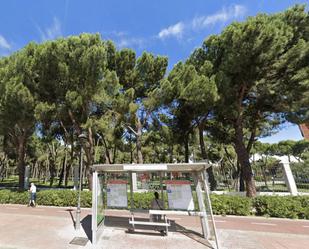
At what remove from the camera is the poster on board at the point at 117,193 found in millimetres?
7438

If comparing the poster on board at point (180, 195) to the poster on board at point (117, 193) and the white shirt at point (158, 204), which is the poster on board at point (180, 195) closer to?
the white shirt at point (158, 204)

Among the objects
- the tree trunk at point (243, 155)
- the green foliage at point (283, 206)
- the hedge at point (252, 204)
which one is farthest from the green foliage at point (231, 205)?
the tree trunk at point (243, 155)

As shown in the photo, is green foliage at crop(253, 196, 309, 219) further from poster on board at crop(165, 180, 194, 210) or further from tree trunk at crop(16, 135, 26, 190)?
tree trunk at crop(16, 135, 26, 190)

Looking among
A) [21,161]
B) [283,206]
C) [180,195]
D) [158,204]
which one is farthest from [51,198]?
[283,206]

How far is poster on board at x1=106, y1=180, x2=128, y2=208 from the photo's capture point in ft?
24.4

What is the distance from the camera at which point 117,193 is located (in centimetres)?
750

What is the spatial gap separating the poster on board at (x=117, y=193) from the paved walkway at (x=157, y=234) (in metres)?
0.89

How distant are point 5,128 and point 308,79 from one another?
62.9 feet

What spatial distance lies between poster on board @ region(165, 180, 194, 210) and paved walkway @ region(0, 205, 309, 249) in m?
0.94

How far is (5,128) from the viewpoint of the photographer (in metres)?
15.4

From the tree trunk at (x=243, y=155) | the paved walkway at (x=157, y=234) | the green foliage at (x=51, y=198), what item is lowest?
the paved walkway at (x=157, y=234)

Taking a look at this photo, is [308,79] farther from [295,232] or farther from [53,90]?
[53,90]

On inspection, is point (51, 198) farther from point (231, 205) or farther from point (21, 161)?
point (231, 205)

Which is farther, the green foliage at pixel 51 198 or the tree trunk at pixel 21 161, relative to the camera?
the tree trunk at pixel 21 161
